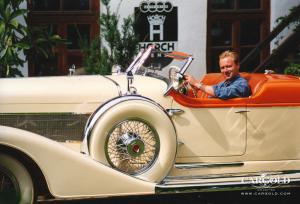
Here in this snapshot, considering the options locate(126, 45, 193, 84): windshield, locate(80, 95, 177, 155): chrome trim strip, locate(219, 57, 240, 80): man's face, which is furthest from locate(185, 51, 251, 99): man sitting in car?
locate(80, 95, 177, 155): chrome trim strip

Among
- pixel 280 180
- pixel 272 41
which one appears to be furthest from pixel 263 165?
pixel 272 41

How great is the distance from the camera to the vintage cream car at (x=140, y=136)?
377 centimetres

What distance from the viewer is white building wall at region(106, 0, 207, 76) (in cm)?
791

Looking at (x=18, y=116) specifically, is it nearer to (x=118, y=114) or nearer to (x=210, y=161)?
(x=118, y=114)

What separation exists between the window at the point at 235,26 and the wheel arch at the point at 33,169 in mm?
4706

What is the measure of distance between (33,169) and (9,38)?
272 cm

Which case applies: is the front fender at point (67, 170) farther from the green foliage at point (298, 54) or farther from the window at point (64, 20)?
the window at point (64, 20)

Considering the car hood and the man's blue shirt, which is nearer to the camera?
the car hood

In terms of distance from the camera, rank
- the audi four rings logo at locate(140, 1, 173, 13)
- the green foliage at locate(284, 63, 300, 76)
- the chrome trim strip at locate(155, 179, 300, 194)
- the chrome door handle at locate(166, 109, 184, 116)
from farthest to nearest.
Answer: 1. the audi four rings logo at locate(140, 1, 173, 13)
2. the green foliage at locate(284, 63, 300, 76)
3. the chrome door handle at locate(166, 109, 184, 116)
4. the chrome trim strip at locate(155, 179, 300, 194)

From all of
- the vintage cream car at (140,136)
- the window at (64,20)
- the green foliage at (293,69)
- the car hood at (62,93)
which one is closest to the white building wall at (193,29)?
the window at (64,20)

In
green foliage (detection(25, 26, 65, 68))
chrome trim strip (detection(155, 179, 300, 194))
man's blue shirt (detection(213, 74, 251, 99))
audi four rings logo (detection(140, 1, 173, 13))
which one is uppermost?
audi four rings logo (detection(140, 1, 173, 13))

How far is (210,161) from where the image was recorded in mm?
4363

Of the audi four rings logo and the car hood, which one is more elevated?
the audi four rings logo

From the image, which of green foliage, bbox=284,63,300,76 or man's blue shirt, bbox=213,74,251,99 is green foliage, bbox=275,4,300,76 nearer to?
green foliage, bbox=284,63,300,76
